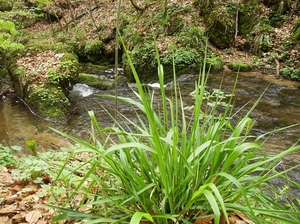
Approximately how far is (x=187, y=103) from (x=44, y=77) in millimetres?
3485

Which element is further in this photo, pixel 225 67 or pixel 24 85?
pixel 225 67

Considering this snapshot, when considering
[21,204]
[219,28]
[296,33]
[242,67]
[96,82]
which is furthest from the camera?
[219,28]

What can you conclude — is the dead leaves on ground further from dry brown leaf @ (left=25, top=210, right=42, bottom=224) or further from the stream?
the stream

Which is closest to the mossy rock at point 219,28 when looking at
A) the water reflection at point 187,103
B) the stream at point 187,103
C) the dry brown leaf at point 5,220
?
the stream at point 187,103

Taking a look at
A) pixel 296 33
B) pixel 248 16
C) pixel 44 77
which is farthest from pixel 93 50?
pixel 296 33

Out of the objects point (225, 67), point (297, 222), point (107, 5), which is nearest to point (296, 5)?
point (225, 67)

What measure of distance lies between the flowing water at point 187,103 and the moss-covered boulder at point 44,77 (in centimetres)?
24

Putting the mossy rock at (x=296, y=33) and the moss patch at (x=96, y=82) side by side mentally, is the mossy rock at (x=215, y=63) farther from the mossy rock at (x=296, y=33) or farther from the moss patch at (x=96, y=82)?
the moss patch at (x=96, y=82)

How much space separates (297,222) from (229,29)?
8.94m

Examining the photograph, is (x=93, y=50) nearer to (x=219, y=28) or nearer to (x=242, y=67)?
(x=219, y=28)

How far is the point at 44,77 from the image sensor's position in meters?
6.07

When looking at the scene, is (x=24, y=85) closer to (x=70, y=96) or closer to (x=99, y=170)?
(x=70, y=96)

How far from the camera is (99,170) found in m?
1.52

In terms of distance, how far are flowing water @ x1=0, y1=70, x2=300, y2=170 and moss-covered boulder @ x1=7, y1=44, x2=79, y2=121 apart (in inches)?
9.4
